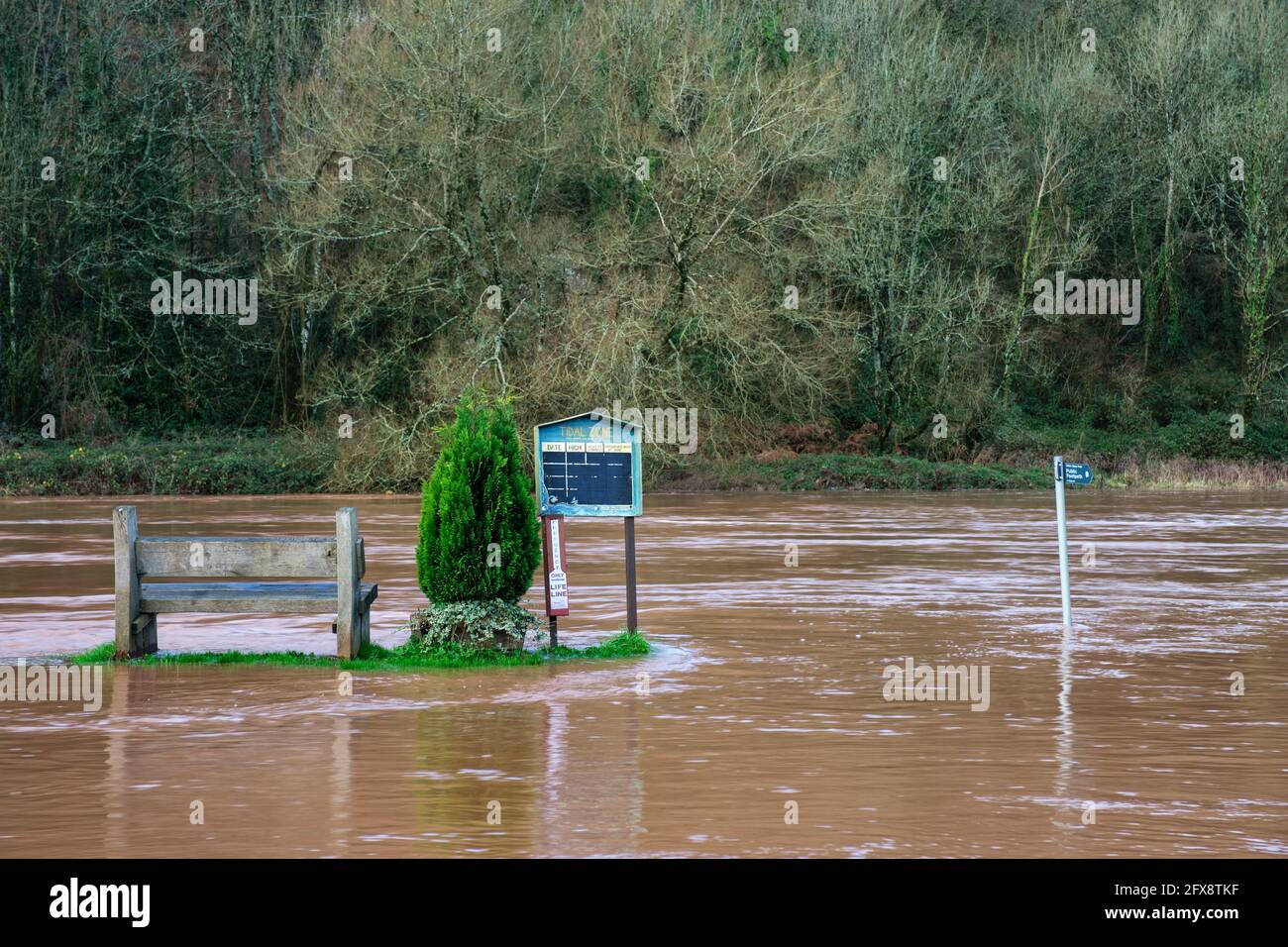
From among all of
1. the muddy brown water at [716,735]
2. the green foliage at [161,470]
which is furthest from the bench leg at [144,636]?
the green foliage at [161,470]

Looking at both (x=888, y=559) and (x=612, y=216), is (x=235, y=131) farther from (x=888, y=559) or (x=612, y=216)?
(x=888, y=559)

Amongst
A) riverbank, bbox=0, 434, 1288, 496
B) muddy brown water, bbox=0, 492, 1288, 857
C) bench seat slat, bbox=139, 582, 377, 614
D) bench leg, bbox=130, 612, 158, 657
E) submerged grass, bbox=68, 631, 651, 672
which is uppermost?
riverbank, bbox=0, 434, 1288, 496

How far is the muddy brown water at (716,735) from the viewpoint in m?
9.03

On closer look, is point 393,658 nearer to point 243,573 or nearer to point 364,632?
point 364,632

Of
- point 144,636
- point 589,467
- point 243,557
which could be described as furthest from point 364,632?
point 589,467

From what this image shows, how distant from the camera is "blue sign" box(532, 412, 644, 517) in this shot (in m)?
15.8

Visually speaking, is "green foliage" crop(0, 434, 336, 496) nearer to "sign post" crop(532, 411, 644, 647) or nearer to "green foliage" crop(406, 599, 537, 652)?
"sign post" crop(532, 411, 644, 647)

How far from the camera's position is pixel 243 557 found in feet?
48.5

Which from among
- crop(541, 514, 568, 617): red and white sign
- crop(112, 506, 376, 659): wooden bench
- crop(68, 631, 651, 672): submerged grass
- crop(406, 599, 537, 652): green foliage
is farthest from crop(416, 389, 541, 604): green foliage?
crop(112, 506, 376, 659): wooden bench

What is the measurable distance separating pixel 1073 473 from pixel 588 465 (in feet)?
15.7

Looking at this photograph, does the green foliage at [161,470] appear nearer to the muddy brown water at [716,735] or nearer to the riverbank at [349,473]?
the riverbank at [349,473]

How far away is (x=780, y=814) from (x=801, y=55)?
43.7 metres

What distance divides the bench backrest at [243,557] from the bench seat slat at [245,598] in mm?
138

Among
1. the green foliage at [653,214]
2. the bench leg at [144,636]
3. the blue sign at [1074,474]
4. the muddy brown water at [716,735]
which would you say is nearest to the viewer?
the muddy brown water at [716,735]
